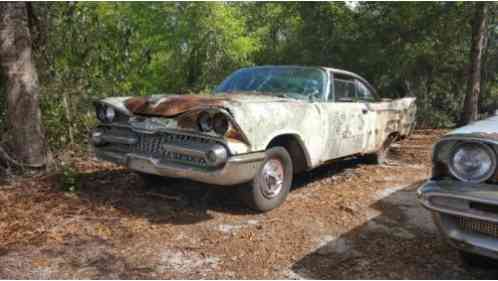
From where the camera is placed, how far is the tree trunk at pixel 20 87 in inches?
185

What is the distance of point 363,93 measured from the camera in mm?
6129

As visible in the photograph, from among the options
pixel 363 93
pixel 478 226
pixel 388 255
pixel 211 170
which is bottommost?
pixel 388 255

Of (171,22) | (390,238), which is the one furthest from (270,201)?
(171,22)

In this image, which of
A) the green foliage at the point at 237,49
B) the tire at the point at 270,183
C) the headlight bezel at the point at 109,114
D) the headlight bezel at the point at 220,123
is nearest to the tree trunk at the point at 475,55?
the green foliage at the point at 237,49

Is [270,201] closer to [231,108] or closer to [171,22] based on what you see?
[231,108]

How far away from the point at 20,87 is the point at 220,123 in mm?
2675

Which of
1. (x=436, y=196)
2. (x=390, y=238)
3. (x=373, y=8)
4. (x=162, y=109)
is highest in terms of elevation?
(x=373, y=8)

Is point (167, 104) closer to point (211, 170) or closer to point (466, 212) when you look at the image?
point (211, 170)

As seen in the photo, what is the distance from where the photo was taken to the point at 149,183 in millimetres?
4855

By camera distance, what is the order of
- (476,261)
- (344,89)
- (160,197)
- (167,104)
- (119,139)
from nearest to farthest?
(476,261) < (167,104) < (119,139) < (160,197) < (344,89)

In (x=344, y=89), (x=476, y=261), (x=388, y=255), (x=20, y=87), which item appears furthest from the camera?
(x=344, y=89)

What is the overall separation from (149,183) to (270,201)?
5.11ft

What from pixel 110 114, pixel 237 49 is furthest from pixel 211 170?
pixel 237 49

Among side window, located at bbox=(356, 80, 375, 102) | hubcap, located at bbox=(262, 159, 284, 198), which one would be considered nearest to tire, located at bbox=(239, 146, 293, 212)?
hubcap, located at bbox=(262, 159, 284, 198)
